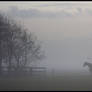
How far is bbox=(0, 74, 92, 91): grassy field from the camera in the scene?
16.1 metres

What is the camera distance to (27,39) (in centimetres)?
2531

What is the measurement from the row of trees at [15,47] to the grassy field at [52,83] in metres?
1.77

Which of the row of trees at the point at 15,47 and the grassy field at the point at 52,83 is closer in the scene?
the grassy field at the point at 52,83

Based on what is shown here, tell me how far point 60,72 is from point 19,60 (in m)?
3.51

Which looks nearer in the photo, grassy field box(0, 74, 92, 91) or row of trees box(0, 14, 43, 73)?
grassy field box(0, 74, 92, 91)

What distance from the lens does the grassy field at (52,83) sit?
16055 mm

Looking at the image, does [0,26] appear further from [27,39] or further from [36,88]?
[36,88]

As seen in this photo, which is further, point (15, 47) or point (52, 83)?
point (15, 47)

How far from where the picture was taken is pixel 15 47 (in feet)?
81.4

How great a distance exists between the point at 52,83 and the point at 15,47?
7.48 meters

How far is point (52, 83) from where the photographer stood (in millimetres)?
18125

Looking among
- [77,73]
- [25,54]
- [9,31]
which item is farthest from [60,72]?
[9,31]

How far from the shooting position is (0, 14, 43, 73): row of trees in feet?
78.0

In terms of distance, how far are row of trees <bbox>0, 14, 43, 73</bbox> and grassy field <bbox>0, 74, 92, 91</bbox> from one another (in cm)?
177
